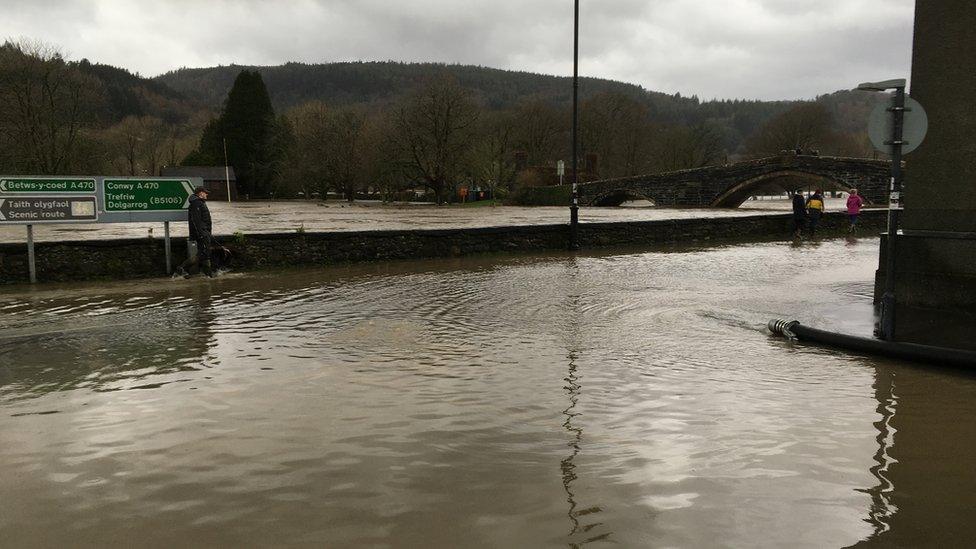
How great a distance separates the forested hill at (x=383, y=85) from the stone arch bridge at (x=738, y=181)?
8988 centimetres

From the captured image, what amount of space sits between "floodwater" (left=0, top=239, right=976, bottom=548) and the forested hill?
15637cm

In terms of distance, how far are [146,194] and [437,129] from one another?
2214 inches

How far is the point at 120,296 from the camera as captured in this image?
39.9 ft

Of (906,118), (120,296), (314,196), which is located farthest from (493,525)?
(314,196)

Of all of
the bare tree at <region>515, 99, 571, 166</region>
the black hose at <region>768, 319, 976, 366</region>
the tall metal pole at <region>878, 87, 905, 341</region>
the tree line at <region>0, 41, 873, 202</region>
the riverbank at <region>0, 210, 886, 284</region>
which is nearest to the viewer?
the black hose at <region>768, 319, 976, 366</region>

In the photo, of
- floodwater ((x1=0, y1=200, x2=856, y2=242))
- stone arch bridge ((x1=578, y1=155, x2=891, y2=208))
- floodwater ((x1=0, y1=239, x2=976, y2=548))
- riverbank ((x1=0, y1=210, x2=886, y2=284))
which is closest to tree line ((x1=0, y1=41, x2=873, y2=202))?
stone arch bridge ((x1=578, y1=155, x2=891, y2=208))

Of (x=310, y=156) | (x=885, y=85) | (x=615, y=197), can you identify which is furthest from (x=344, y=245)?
(x=310, y=156)

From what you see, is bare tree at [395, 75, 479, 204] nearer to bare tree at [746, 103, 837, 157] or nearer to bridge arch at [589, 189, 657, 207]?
bridge arch at [589, 189, 657, 207]

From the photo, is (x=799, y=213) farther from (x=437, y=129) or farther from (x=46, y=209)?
(x=437, y=129)

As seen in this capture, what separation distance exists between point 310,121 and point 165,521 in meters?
89.8

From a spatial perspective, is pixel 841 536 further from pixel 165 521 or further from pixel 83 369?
pixel 83 369

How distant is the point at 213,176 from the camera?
10844 cm

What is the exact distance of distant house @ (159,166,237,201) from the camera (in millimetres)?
105500

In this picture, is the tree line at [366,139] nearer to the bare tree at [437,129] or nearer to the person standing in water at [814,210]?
the bare tree at [437,129]
